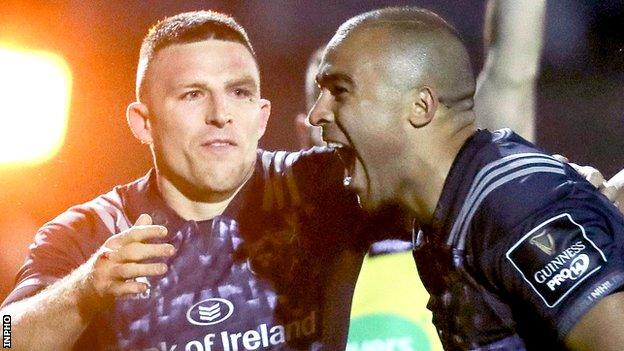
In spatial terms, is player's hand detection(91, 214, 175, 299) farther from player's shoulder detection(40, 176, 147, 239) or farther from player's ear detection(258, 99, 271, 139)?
player's ear detection(258, 99, 271, 139)

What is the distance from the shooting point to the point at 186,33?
6.22ft

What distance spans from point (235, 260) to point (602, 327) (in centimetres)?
93

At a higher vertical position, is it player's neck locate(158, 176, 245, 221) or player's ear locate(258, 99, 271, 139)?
player's ear locate(258, 99, 271, 139)

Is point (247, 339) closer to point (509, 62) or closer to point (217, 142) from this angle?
point (217, 142)

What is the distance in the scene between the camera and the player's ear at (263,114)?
6.43 feet

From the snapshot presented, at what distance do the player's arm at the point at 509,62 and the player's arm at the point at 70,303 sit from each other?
2.82 feet

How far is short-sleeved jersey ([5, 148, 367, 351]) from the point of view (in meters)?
1.82

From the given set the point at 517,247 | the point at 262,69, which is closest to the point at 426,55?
the point at 517,247

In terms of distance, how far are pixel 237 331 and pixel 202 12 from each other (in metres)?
0.76

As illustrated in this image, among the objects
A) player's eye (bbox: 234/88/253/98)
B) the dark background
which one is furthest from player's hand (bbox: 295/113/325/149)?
player's eye (bbox: 234/88/253/98)

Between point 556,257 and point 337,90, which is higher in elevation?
point 337,90

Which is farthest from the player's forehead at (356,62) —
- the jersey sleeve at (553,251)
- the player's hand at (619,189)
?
the player's hand at (619,189)

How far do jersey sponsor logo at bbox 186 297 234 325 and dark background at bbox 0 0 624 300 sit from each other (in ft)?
1.30

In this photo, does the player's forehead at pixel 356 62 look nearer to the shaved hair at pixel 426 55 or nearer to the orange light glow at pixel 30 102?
the shaved hair at pixel 426 55
